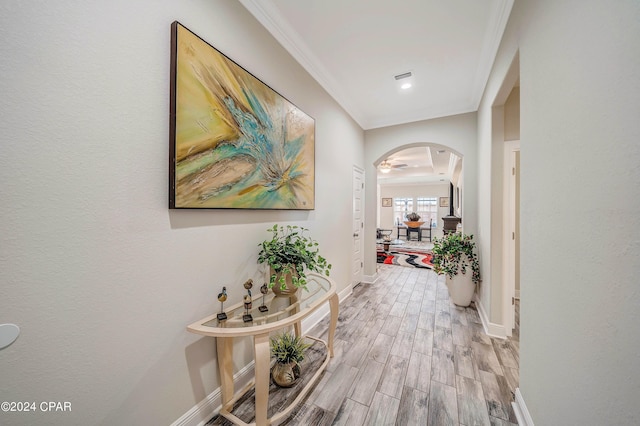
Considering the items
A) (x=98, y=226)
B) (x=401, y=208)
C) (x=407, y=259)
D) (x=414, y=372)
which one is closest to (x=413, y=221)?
(x=401, y=208)

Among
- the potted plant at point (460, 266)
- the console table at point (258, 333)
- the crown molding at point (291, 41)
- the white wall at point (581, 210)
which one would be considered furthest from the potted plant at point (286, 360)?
the crown molding at point (291, 41)

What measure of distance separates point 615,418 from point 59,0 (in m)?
2.33

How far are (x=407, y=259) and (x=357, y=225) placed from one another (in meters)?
3.01

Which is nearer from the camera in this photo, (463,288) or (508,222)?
(508,222)

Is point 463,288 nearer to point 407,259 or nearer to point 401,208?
point 407,259

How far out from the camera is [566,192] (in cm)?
91

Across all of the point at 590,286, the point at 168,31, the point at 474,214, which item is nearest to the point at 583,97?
the point at 590,286

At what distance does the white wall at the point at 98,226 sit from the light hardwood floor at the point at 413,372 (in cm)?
73

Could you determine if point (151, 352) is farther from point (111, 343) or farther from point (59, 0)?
point (59, 0)

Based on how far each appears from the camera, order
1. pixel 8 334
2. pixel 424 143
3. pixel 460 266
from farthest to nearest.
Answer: pixel 424 143 < pixel 460 266 < pixel 8 334

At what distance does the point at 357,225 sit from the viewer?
12.5 feet

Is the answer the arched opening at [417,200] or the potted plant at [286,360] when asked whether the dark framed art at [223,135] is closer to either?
the potted plant at [286,360]

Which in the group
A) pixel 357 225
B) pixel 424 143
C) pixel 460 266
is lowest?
pixel 460 266

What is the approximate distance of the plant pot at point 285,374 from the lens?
1.63m
